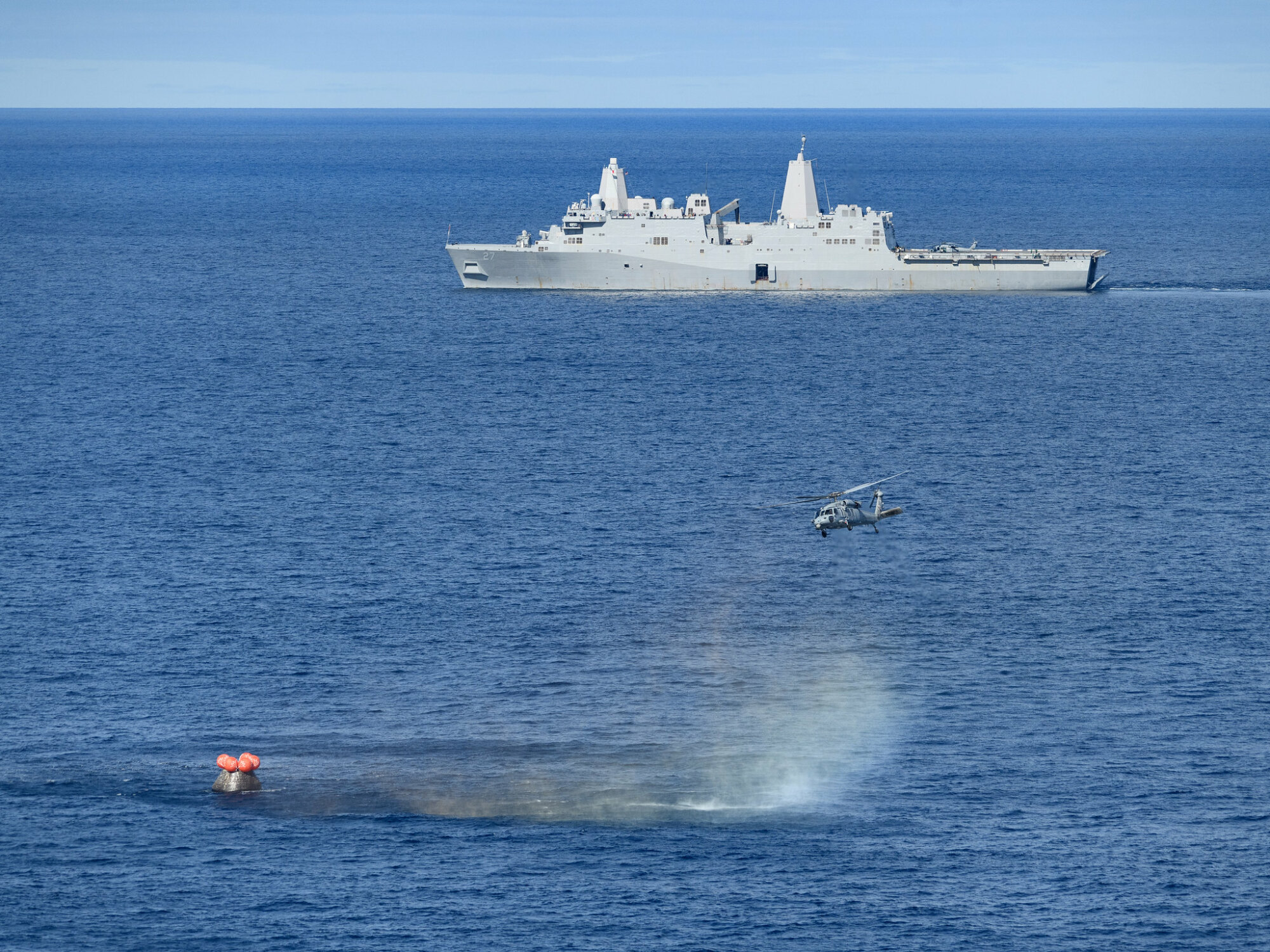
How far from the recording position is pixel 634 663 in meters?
91.5

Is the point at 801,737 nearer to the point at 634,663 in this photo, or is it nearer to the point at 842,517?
the point at 634,663

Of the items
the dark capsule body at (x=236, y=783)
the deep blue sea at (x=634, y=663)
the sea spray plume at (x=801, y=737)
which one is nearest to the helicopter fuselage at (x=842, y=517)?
the deep blue sea at (x=634, y=663)

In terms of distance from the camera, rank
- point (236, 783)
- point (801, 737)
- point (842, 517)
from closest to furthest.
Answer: point (236, 783), point (801, 737), point (842, 517)

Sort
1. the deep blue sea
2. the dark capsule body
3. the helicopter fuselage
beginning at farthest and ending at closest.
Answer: the helicopter fuselage
the dark capsule body
the deep blue sea

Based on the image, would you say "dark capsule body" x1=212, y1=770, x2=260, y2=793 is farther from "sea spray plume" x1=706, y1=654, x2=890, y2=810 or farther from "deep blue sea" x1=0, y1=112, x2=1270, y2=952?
"sea spray plume" x1=706, y1=654, x2=890, y2=810

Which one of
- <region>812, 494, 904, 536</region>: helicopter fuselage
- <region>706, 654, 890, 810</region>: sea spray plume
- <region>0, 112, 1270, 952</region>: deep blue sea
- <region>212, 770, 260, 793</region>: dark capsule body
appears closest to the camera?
<region>0, 112, 1270, 952</region>: deep blue sea

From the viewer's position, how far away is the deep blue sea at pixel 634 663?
68.8 metres

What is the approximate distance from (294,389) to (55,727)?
75920 mm

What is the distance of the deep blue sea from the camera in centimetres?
6875

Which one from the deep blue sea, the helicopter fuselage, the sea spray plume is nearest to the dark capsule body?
the deep blue sea

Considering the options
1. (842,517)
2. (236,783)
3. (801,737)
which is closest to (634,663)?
(801,737)

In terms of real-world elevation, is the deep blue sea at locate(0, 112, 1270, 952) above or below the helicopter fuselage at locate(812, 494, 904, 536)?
below

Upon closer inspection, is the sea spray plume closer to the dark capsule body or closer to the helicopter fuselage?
the helicopter fuselage

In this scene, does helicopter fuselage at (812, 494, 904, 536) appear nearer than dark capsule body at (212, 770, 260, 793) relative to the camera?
No
